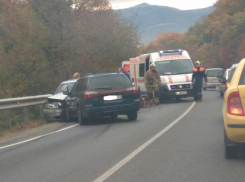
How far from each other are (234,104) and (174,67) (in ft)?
53.2

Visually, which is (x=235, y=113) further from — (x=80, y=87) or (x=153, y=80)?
(x=153, y=80)

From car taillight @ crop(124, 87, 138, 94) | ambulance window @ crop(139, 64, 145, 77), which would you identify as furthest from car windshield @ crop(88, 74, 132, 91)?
ambulance window @ crop(139, 64, 145, 77)

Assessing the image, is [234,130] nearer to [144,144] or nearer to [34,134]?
[144,144]

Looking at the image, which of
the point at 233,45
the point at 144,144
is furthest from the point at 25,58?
the point at 233,45

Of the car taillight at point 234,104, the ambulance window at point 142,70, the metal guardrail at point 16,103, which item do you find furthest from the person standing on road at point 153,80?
the car taillight at point 234,104

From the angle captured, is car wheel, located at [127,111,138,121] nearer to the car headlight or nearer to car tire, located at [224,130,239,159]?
the car headlight

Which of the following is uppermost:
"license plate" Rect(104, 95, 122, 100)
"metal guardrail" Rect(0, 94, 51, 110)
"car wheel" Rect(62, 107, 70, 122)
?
"license plate" Rect(104, 95, 122, 100)

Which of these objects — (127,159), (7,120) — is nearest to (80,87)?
(7,120)

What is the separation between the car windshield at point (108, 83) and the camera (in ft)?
49.3

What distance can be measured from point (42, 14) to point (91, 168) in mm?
26368

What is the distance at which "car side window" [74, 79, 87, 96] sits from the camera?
15.4 meters

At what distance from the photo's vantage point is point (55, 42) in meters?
32.5

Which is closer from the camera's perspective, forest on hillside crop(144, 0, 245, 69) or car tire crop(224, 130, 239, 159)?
car tire crop(224, 130, 239, 159)

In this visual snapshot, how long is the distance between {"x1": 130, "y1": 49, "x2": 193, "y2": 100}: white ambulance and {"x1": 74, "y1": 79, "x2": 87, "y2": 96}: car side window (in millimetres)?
7230
